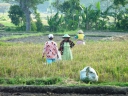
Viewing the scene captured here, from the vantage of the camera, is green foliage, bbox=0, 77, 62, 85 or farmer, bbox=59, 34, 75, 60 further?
farmer, bbox=59, 34, 75, 60

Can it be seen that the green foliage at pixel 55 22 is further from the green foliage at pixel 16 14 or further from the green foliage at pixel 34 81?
the green foliage at pixel 34 81

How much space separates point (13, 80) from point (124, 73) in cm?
279

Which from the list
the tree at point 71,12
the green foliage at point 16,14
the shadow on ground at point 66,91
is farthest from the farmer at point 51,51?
the green foliage at point 16,14

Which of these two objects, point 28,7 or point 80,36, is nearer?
point 80,36

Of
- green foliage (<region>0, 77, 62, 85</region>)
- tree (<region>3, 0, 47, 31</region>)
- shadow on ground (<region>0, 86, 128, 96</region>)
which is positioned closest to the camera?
shadow on ground (<region>0, 86, 128, 96</region>)

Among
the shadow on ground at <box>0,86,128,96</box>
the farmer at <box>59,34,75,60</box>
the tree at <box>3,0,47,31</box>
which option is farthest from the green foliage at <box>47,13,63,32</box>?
the shadow on ground at <box>0,86,128,96</box>

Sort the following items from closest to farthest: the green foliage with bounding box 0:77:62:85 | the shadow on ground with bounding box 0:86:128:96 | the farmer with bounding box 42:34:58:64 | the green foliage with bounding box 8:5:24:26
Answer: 1. the shadow on ground with bounding box 0:86:128:96
2. the green foliage with bounding box 0:77:62:85
3. the farmer with bounding box 42:34:58:64
4. the green foliage with bounding box 8:5:24:26

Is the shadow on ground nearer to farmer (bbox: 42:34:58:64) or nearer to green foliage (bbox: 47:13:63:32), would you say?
farmer (bbox: 42:34:58:64)

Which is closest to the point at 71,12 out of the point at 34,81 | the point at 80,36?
the point at 80,36

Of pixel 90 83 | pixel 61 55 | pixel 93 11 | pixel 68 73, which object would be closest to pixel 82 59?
pixel 61 55

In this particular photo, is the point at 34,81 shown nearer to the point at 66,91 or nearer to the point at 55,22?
the point at 66,91

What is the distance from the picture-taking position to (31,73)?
8.72 meters

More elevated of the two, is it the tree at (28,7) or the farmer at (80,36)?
the tree at (28,7)

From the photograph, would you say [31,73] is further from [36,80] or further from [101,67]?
[101,67]
